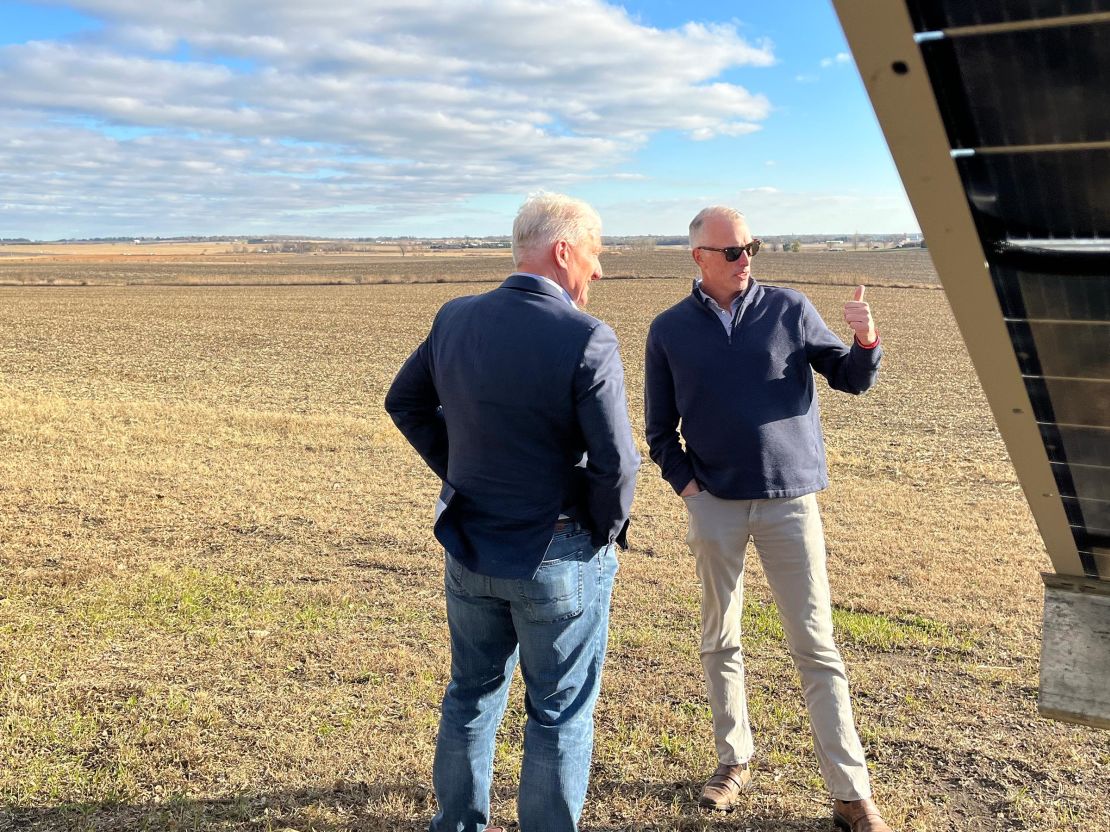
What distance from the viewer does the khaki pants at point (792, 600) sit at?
341 cm

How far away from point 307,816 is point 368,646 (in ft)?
5.71

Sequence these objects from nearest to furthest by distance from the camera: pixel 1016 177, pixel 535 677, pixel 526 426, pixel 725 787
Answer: pixel 1016 177 → pixel 526 426 → pixel 535 677 → pixel 725 787

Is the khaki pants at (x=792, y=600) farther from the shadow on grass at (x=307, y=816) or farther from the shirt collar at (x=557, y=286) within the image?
the shirt collar at (x=557, y=286)

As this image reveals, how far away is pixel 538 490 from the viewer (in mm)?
2742

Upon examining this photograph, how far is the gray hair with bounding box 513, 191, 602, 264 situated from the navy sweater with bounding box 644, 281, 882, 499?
98cm

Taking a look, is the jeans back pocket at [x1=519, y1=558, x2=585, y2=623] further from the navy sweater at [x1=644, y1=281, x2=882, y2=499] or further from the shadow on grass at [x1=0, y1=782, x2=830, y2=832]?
the shadow on grass at [x1=0, y1=782, x2=830, y2=832]

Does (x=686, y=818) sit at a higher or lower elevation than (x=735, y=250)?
lower

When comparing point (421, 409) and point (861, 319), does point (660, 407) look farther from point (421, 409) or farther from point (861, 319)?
point (421, 409)

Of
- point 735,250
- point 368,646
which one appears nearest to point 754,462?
point 735,250

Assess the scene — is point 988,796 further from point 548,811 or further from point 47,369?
point 47,369

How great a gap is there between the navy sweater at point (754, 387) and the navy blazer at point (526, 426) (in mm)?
759

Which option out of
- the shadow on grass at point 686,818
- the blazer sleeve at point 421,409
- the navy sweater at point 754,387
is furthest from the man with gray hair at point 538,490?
the shadow on grass at point 686,818

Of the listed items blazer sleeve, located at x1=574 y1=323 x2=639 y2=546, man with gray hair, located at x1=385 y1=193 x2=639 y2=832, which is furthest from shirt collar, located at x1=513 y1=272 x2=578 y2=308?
blazer sleeve, located at x1=574 y1=323 x2=639 y2=546

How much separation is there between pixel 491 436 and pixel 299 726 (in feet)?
7.71
